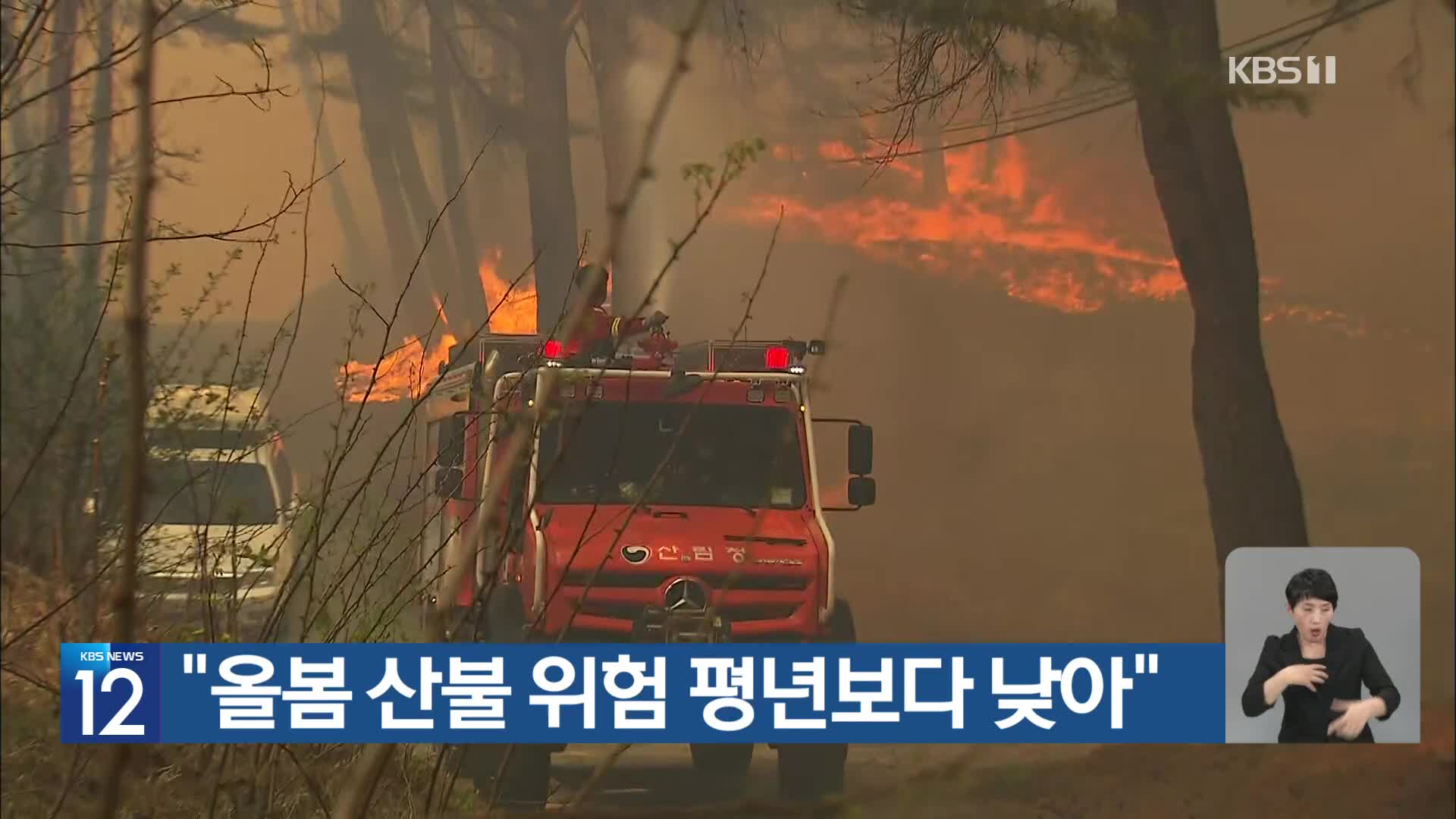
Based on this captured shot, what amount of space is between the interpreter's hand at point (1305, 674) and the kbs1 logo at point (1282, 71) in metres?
3.33

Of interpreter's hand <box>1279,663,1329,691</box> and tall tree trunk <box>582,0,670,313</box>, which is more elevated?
tall tree trunk <box>582,0,670,313</box>

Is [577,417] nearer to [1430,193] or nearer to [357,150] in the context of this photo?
[357,150]

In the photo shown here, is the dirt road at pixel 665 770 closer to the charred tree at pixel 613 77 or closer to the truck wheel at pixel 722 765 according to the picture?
the truck wheel at pixel 722 765

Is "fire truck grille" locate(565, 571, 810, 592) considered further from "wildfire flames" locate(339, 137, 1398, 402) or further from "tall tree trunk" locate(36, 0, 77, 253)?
"tall tree trunk" locate(36, 0, 77, 253)

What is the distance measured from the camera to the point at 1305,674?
28.6 feet

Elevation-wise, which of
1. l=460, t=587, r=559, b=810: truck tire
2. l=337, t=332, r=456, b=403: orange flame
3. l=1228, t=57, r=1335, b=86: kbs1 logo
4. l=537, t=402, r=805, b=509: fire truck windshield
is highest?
l=1228, t=57, r=1335, b=86: kbs1 logo

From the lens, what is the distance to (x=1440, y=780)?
8258 mm

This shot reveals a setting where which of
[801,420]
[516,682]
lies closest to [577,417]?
[516,682]

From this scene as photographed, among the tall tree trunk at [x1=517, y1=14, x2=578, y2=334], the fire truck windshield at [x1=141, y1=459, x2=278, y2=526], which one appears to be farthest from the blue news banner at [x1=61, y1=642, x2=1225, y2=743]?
the tall tree trunk at [x1=517, y1=14, x2=578, y2=334]

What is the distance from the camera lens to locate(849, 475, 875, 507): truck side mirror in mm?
7512

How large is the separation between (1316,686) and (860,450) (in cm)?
296

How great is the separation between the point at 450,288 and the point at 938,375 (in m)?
3.83

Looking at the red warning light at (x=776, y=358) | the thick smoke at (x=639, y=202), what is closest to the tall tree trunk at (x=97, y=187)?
the thick smoke at (x=639, y=202)

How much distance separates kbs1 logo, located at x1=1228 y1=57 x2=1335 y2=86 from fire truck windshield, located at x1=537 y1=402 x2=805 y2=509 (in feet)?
12.3
